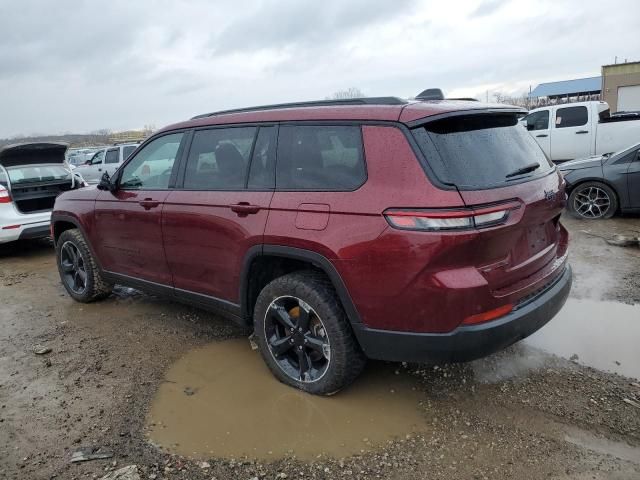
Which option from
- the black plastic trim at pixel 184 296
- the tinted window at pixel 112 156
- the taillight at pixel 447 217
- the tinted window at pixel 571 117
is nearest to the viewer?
the taillight at pixel 447 217

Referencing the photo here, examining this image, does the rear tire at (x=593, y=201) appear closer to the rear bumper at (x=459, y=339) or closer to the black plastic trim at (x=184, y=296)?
the rear bumper at (x=459, y=339)

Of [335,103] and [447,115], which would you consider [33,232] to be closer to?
[335,103]

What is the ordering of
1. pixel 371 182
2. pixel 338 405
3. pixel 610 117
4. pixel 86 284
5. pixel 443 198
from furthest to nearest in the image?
1. pixel 610 117
2. pixel 86 284
3. pixel 338 405
4. pixel 371 182
5. pixel 443 198

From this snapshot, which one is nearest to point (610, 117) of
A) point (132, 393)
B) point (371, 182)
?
point (371, 182)

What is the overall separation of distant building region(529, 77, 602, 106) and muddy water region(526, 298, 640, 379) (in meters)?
42.5

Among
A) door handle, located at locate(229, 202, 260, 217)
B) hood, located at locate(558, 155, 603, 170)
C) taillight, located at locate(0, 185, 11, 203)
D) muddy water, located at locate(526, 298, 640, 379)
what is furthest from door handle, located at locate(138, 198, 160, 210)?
hood, located at locate(558, 155, 603, 170)

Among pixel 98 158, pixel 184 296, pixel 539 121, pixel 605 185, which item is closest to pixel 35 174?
pixel 184 296

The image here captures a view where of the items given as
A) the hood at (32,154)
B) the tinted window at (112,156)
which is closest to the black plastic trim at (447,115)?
the hood at (32,154)

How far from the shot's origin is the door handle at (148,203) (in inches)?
157

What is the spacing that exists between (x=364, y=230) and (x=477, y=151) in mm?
786

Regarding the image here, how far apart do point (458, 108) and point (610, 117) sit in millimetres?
11182

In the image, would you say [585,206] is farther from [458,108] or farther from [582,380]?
[458,108]

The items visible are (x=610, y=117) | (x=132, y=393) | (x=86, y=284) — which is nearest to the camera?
(x=132, y=393)

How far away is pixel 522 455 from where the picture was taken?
2.57m
